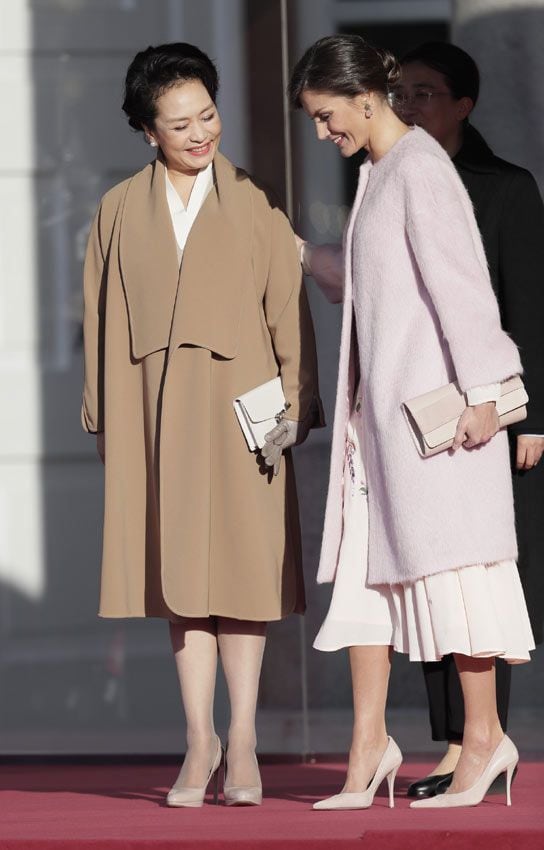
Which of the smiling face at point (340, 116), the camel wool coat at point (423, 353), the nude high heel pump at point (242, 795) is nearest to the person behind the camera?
the camel wool coat at point (423, 353)

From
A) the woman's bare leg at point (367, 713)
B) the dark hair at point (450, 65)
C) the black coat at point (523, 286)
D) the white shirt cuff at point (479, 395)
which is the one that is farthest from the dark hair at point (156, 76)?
the woman's bare leg at point (367, 713)

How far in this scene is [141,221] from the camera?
3.73 metres

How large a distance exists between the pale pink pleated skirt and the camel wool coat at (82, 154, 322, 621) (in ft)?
0.72

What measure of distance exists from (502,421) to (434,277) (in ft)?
1.05

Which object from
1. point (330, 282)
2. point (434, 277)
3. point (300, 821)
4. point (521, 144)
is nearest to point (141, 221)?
point (330, 282)

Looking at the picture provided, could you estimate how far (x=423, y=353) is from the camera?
3.42m

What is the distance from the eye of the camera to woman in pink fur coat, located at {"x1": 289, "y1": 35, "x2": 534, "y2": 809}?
133 inches

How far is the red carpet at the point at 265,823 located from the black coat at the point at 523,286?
0.51 m

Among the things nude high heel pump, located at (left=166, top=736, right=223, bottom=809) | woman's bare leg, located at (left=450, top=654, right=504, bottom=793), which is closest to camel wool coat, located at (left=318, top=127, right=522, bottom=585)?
woman's bare leg, located at (left=450, top=654, right=504, bottom=793)

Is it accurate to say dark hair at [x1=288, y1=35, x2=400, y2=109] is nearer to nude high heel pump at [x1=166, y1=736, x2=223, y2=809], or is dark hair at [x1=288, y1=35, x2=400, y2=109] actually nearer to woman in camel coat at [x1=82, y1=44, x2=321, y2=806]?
woman in camel coat at [x1=82, y1=44, x2=321, y2=806]

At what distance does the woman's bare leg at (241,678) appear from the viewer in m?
3.67

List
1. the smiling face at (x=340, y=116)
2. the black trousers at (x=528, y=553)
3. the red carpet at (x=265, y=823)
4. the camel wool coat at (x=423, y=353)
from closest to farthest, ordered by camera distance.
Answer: the red carpet at (x=265, y=823) < the camel wool coat at (x=423, y=353) < the smiling face at (x=340, y=116) < the black trousers at (x=528, y=553)

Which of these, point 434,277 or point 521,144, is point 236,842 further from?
point 521,144

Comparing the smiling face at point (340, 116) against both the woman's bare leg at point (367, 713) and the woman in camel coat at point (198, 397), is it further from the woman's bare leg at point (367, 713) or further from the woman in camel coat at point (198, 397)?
the woman's bare leg at point (367, 713)
